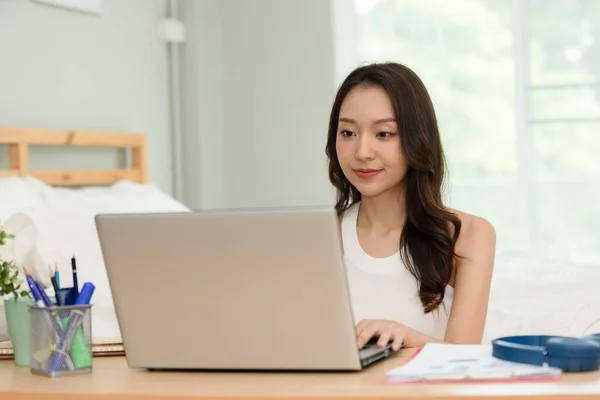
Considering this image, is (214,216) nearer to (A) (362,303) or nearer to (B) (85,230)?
(A) (362,303)

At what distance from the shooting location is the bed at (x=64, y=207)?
7.35 feet

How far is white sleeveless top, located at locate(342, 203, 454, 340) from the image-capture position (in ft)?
5.78

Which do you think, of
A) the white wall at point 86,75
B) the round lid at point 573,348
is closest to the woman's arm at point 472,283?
the round lid at point 573,348

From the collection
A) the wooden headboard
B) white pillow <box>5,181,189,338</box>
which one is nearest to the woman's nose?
white pillow <box>5,181,189,338</box>

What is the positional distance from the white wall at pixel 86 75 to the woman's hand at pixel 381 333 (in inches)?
71.4

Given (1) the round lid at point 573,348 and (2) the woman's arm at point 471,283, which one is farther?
(2) the woman's arm at point 471,283

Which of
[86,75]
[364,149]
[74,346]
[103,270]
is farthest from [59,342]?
[86,75]

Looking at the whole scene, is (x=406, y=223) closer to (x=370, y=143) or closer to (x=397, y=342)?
(x=370, y=143)

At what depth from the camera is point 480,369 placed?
1133 millimetres

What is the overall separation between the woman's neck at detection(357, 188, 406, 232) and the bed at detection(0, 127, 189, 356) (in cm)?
55

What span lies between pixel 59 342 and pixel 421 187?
75cm

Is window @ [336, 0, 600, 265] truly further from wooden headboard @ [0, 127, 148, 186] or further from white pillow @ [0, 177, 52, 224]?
white pillow @ [0, 177, 52, 224]

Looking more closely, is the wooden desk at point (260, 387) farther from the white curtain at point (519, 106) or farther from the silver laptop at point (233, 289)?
the white curtain at point (519, 106)

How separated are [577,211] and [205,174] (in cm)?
154
